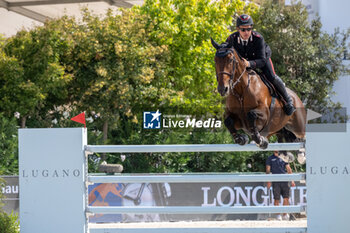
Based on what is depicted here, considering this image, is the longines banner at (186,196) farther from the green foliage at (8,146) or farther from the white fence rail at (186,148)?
the white fence rail at (186,148)

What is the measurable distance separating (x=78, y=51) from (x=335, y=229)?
Result: 10678 millimetres

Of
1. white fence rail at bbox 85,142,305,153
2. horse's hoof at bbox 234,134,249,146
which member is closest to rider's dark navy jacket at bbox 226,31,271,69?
horse's hoof at bbox 234,134,249,146

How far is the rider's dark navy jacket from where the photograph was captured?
4.67 metres

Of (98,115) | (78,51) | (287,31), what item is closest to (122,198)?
(98,115)

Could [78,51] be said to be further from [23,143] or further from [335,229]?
[335,229]

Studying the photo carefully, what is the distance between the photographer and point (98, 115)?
13.1 meters

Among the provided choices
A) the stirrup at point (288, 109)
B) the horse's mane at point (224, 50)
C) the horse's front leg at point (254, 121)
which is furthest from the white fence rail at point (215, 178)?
the stirrup at point (288, 109)

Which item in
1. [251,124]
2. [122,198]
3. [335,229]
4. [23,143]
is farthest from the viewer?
[122,198]

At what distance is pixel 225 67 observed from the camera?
4234 millimetres

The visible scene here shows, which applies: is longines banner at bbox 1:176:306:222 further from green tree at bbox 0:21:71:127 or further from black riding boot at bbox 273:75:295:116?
black riding boot at bbox 273:75:295:116

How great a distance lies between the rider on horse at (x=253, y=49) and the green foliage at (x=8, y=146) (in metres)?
7.92

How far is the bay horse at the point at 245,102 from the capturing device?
421cm

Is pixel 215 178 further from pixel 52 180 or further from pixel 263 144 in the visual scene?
pixel 52 180
